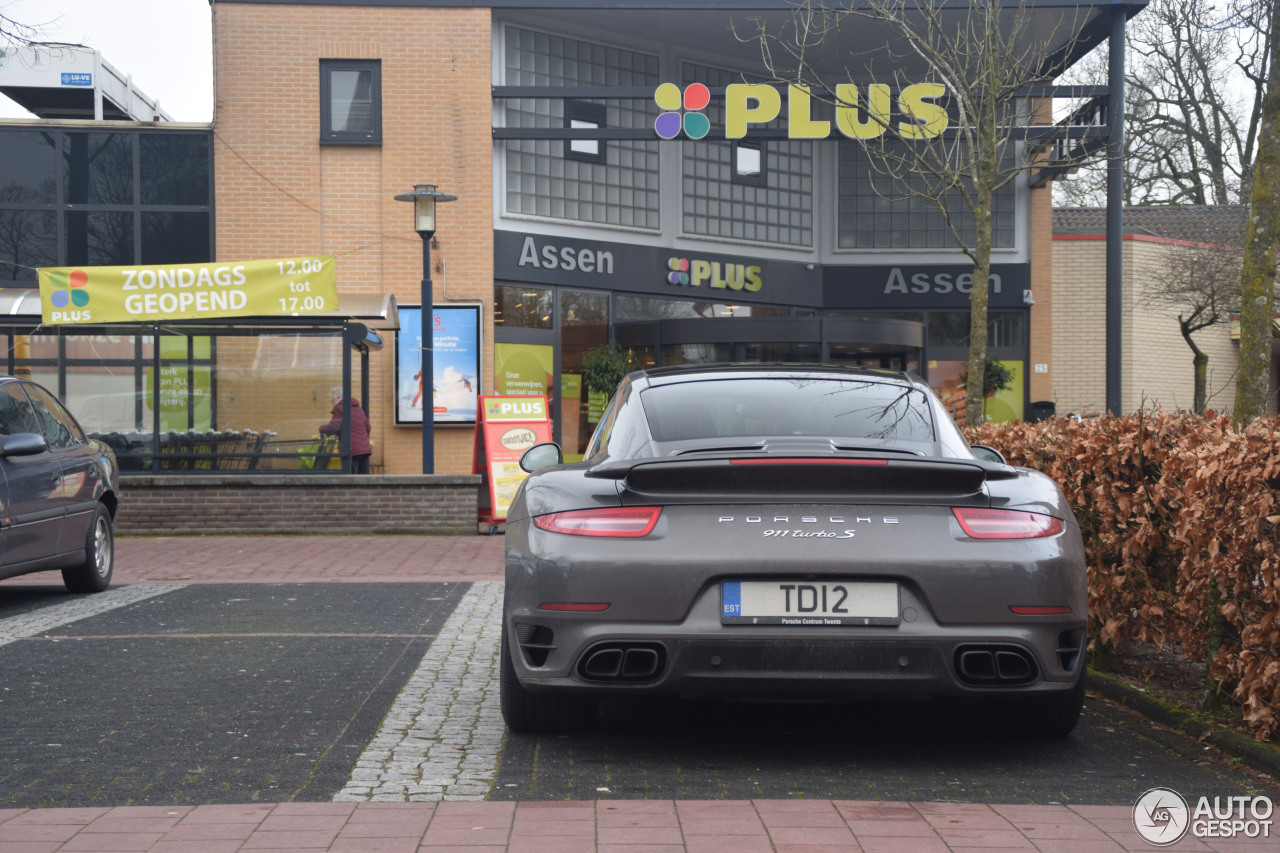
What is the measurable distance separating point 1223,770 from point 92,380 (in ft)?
50.9

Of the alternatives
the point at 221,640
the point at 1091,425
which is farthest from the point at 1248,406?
the point at 221,640

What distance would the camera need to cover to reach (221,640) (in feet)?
24.3

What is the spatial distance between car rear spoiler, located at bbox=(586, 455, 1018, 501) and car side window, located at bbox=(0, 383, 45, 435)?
6232 mm

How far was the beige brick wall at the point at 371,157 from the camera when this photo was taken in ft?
66.8

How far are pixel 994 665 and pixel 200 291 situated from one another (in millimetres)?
13519

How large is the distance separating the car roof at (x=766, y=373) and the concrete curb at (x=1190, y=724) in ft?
4.93

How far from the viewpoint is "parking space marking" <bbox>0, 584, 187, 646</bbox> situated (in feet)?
26.0

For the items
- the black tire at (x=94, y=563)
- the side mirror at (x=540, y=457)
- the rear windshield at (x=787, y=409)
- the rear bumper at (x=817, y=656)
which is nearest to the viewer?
the rear bumper at (x=817, y=656)

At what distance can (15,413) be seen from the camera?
912 centimetres

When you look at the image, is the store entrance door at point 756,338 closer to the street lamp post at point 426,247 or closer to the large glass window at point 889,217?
the large glass window at point 889,217

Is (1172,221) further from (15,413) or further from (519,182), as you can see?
(15,413)

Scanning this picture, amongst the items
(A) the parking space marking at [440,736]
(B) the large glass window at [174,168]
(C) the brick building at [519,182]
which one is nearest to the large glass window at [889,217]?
(C) the brick building at [519,182]

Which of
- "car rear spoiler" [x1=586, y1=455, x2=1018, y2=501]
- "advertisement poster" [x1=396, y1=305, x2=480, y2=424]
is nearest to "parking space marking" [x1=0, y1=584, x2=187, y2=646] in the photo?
"car rear spoiler" [x1=586, y1=455, x2=1018, y2=501]

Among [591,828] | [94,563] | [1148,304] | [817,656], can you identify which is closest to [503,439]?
[94,563]
